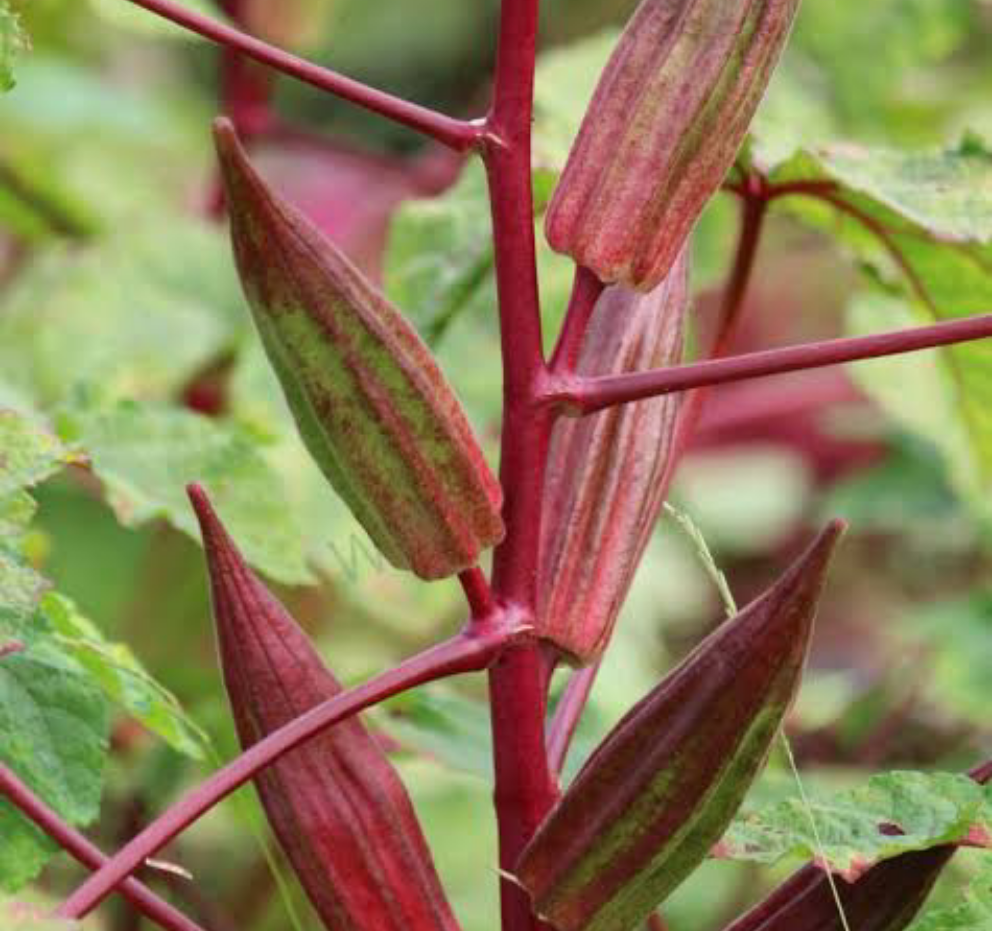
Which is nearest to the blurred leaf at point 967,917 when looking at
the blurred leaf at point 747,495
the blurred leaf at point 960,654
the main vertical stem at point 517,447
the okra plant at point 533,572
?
the okra plant at point 533,572

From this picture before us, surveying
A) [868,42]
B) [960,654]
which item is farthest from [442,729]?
[868,42]

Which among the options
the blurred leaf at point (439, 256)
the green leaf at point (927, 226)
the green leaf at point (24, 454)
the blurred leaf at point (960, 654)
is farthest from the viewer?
the blurred leaf at point (960, 654)

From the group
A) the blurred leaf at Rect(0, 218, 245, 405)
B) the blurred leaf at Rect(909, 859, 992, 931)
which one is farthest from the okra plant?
the blurred leaf at Rect(0, 218, 245, 405)

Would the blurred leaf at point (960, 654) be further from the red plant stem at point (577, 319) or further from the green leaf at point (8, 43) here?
the green leaf at point (8, 43)

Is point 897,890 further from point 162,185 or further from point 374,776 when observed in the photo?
point 162,185

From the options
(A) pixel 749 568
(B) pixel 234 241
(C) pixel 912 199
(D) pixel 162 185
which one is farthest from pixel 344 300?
(A) pixel 749 568

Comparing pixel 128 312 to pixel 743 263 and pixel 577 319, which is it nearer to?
pixel 743 263

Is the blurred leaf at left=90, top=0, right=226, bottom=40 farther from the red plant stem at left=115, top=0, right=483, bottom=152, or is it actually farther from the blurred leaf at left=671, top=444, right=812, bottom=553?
the blurred leaf at left=671, top=444, right=812, bottom=553
